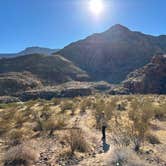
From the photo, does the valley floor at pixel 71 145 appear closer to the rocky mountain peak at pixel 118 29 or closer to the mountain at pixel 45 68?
the mountain at pixel 45 68

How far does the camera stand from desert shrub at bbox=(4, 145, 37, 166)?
9.45 metres

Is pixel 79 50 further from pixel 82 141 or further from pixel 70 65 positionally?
pixel 82 141

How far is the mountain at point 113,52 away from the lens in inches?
4594

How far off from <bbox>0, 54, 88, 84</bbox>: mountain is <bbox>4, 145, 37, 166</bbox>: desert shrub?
8374 cm

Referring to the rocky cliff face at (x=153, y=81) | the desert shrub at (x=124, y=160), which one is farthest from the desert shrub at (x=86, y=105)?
the rocky cliff face at (x=153, y=81)

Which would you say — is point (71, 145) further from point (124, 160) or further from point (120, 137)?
point (124, 160)

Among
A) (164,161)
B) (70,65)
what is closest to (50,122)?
(164,161)

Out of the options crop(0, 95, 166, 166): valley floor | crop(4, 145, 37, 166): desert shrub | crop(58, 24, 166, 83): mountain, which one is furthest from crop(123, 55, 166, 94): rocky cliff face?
crop(4, 145, 37, 166): desert shrub

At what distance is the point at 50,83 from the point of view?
93562 mm

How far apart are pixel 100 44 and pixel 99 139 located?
419 ft

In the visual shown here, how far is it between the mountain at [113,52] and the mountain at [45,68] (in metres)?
9.99

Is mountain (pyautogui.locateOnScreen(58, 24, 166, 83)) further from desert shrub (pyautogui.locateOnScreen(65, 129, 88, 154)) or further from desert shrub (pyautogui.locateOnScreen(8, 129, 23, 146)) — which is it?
desert shrub (pyautogui.locateOnScreen(65, 129, 88, 154))

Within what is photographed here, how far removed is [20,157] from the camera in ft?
31.4

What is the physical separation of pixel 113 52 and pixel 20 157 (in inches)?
4862
